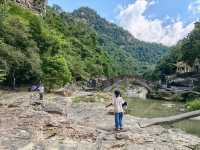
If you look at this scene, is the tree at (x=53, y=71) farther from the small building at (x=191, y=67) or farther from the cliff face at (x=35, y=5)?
the cliff face at (x=35, y=5)

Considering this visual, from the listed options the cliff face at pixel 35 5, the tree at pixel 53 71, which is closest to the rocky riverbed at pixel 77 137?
the tree at pixel 53 71

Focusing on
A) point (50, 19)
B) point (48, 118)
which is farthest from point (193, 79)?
point (48, 118)

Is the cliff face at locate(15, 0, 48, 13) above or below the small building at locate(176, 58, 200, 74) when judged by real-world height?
above

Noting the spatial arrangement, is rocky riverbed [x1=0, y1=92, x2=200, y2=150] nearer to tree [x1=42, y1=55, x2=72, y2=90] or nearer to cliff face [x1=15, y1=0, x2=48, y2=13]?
tree [x1=42, y1=55, x2=72, y2=90]

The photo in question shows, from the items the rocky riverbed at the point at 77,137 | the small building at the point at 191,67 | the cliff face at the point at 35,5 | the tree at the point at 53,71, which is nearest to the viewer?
the rocky riverbed at the point at 77,137

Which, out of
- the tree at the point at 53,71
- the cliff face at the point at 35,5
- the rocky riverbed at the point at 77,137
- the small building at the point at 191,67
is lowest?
the rocky riverbed at the point at 77,137

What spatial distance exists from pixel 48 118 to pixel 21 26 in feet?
137

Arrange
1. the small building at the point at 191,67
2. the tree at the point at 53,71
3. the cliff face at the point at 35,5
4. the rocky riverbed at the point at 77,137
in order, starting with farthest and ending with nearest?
the cliff face at the point at 35,5
the small building at the point at 191,67
the tree at the point at 53,71
the rocky riverbed at the point at 77,137

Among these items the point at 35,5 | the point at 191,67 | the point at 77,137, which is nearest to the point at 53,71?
the point at 77,137

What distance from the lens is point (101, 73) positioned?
5344 inches

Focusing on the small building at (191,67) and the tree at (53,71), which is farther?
the small building at (191,67)

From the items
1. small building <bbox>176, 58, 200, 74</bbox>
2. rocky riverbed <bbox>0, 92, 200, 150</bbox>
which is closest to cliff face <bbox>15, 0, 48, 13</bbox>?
small building <bbox>176, 58, 200, 74</bbox>

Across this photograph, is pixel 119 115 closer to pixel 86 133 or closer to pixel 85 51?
pixel 86 133

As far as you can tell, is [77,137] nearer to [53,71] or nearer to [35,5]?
[53,71]
